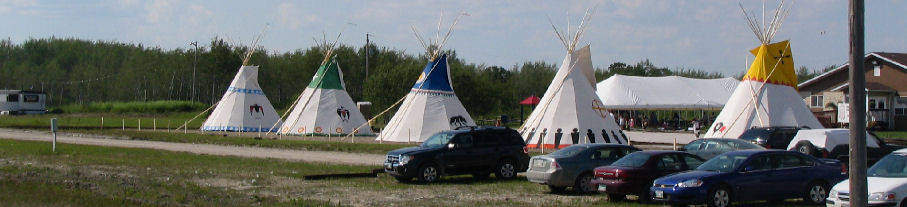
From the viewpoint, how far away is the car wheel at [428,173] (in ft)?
77.1

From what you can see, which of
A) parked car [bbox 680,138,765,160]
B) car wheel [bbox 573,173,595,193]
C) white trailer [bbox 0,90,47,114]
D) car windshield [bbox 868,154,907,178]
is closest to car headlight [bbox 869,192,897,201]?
car windshield [bbox 868,154,907,178]

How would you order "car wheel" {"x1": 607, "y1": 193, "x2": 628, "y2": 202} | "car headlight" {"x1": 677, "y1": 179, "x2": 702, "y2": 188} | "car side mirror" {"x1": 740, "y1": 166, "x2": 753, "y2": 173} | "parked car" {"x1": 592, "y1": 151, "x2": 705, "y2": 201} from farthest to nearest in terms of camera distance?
"car wheel" {"x1": 607, "y1": 193, "x2": 628, "y2": 202}, "parked car" {"x1": 592, "y1": 151, "x2": 705, "y2": 201}, "car side mirror" {"x1": 740, "y1": 166, "x2": 753, "y2": 173}, "car headlight" {"x1": 677, "y1": 179, "x2": 702, "y2": 188}

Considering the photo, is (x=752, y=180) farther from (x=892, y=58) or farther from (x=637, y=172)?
(x=892, y=58)

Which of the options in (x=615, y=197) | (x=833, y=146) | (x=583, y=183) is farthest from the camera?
(x=833, y=146)

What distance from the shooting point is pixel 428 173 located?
2366 centimetres

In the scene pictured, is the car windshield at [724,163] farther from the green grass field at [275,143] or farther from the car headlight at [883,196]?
the green grass field at [275,143]

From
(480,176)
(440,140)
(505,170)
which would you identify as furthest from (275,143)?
(505,170)

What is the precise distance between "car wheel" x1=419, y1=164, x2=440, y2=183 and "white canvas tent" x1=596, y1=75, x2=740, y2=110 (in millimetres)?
42334

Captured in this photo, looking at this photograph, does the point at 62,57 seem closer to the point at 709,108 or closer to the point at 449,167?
the point at 709,108

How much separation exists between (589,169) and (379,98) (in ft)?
179

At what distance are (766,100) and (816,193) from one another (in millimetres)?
21742

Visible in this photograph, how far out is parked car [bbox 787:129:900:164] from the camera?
25.8 metres

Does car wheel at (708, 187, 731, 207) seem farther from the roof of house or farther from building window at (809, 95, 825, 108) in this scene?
building window at (809, 95, 825, 108)

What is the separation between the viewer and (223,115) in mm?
57625
